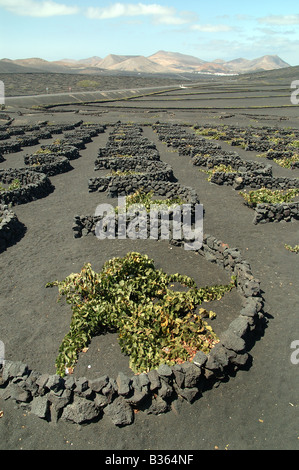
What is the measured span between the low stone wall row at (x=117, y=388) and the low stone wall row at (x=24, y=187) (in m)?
14.1

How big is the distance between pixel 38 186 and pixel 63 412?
1677 centimetres

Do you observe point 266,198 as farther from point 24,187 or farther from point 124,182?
point 24,187

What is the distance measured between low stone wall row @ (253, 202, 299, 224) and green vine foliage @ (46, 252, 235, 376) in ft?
20.8

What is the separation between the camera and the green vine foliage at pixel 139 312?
26.9 feet

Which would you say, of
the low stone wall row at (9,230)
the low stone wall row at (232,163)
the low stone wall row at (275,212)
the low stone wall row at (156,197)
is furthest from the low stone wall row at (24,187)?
the low stone wall row at (275,212)

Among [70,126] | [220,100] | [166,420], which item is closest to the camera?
[166,420]

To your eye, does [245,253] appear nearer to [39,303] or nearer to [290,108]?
[39,303]

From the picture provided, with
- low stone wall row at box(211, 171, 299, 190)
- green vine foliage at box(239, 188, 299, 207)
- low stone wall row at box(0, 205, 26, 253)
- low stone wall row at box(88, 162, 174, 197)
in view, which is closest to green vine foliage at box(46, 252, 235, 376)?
low stone wall row at box(0, 205, 26, 253)

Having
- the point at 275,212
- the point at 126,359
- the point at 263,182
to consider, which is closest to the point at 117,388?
the point at 126,359

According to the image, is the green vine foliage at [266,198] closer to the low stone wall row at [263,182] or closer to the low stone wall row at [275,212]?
the low stone wall row at [275,212]

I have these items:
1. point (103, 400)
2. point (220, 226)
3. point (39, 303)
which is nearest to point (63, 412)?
point (103, 400)

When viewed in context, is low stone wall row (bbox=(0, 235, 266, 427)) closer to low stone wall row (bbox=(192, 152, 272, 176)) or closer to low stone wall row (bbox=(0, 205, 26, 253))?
low stone wall row (bbox=(0, 205, 26, 253))

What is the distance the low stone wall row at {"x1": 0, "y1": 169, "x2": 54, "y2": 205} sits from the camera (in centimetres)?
1953

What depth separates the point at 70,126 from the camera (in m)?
47.0
